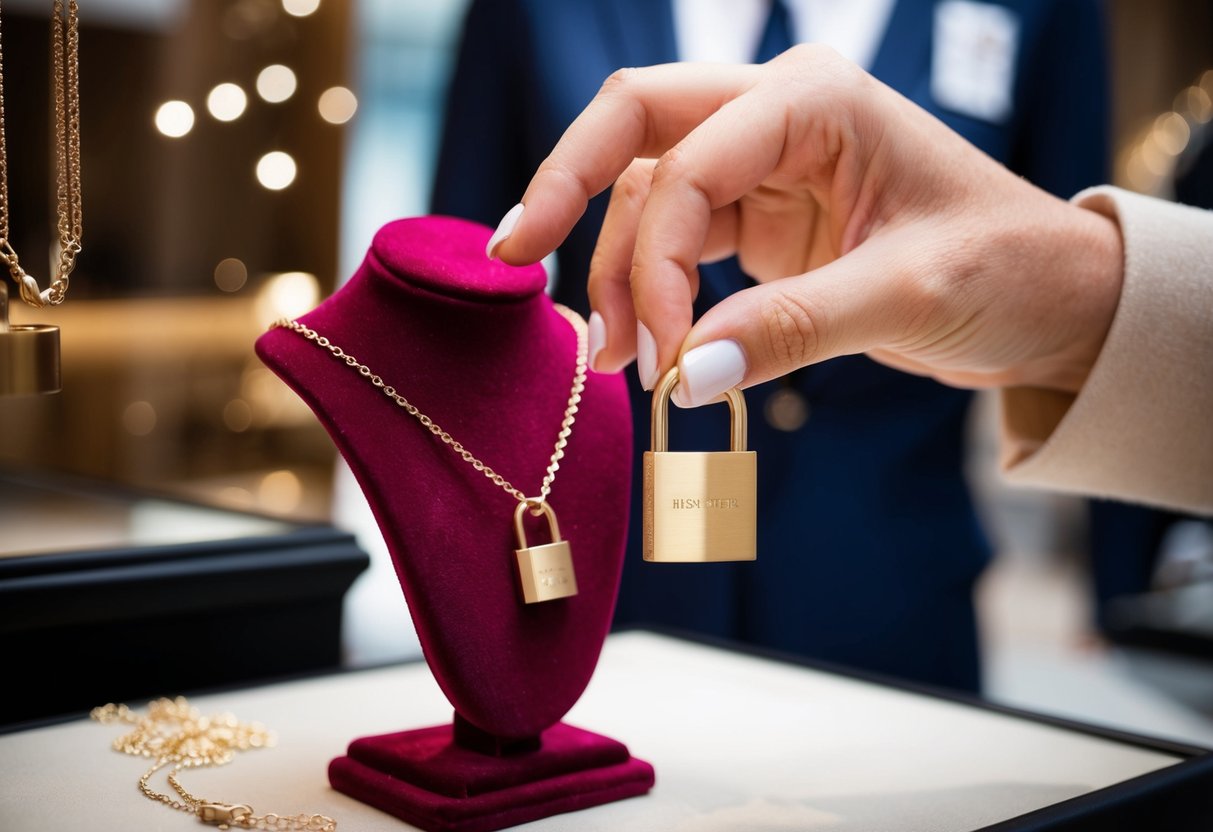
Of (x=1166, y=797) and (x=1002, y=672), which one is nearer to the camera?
(x=1166, y=797)

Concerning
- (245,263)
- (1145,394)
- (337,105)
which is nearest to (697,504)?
(1145,394)

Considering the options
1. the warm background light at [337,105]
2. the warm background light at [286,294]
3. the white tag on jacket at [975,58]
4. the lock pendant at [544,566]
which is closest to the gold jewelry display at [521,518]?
the lock pendant at [544,566]

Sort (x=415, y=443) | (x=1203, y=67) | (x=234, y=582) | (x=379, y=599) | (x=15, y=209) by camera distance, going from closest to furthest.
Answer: (x=415, y=443) → (x=234, y=582) → (x=15, y=209) → (x=379, y=599) → (x=1203, y=67)

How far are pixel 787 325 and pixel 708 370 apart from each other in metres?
0.06

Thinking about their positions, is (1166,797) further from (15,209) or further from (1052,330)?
(15,209)

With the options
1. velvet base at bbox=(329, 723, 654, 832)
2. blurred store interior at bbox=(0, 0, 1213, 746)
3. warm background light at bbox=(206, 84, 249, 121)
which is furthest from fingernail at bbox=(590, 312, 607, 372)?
warm background light at bbox=(206, 84, 249, 121)

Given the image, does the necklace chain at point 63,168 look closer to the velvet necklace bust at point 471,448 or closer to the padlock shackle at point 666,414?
the velvet necklace bust at point 471,448

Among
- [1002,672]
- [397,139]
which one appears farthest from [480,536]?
[1002,672]

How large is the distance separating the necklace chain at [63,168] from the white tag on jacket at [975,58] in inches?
33.8

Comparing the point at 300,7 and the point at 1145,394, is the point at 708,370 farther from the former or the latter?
the point at 300,7

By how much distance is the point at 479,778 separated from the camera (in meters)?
0.74

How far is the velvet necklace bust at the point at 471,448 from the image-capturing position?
739 millimetres

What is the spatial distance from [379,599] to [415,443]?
29.5 inches

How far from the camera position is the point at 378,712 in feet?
3.21
